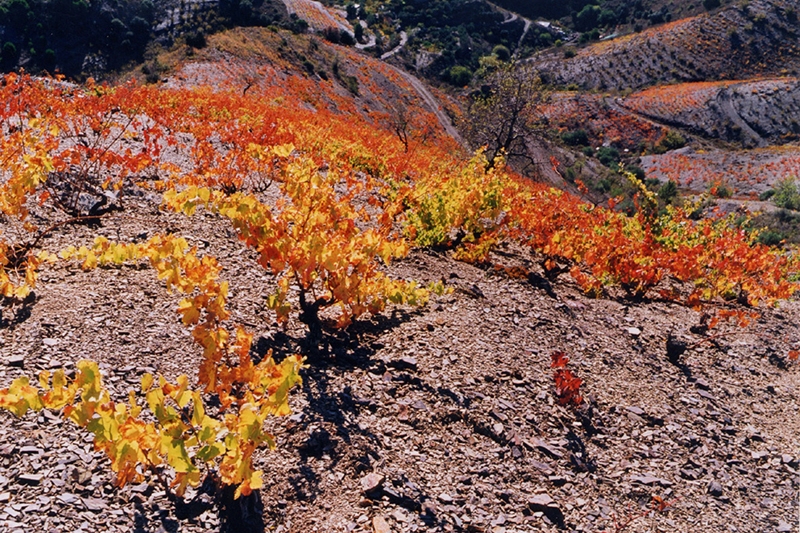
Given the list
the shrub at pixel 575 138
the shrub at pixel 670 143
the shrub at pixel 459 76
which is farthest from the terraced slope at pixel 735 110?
the shrub at pixel 459 76

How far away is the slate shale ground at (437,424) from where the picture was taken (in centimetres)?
221

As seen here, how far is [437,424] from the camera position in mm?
2928

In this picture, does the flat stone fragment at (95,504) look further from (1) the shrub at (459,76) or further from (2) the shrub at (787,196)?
(1) the shrub at (459,76)

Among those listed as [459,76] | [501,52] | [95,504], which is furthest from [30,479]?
[501,52]

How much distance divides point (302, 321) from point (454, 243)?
289cm

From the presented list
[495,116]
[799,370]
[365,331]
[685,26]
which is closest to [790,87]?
[685,26]

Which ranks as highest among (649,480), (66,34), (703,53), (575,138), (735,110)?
(703,53)

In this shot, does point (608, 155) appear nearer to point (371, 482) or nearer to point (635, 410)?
point (635, 410)

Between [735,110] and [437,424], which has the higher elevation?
[735,110]

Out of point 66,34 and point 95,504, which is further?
point 66,34

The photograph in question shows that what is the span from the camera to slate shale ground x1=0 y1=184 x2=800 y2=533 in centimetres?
221

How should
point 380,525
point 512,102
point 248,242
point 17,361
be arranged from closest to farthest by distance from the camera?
point 380,525 < point 17,361 < point 248,242 < point 512,102

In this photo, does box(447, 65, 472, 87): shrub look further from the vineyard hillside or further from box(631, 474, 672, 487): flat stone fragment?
box(631, 474, 672, 487): flat stone fragment

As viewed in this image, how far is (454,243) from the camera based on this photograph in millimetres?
5969
